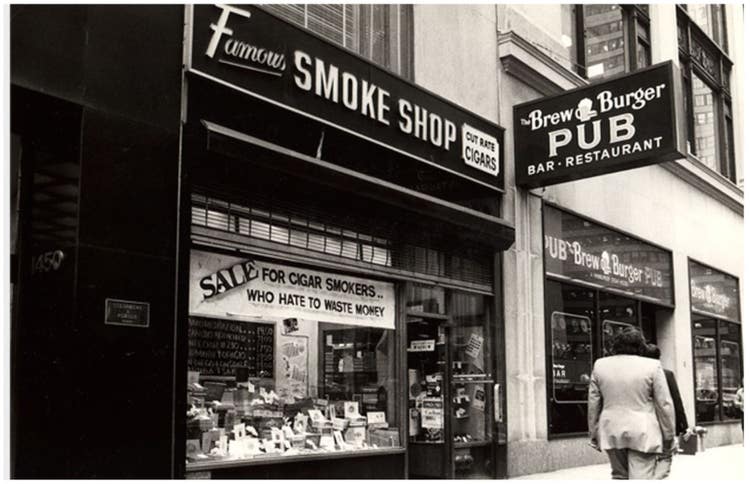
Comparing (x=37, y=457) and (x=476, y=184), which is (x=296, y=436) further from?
(x=476, y=184)

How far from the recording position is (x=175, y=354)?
23.0ft

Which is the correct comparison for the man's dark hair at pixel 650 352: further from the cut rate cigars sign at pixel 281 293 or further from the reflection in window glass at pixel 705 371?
the reflection in window glass at pixel 705 371

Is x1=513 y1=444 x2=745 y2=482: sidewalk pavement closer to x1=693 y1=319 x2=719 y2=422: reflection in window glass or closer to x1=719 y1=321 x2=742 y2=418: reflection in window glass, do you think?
x1=693 y1=319 x2=719 y2=422: reflection in window glass

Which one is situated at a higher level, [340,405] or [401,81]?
[401,81]

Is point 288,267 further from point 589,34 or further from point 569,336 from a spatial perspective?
point 589,34

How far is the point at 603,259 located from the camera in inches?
544

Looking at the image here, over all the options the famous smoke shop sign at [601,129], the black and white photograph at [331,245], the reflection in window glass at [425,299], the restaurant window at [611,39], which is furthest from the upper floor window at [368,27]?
the restaurant window at [611,39]

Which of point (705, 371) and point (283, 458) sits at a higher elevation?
point (705, 371)

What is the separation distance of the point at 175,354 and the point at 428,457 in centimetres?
410

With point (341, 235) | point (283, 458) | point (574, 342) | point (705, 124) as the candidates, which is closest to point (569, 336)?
point (574, 342)

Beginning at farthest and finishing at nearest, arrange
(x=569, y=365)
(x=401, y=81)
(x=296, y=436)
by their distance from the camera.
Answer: (x=569, y=365) → (x=401, y=81) → (x=296, y=436)

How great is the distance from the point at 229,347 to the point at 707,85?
15529 millimetres

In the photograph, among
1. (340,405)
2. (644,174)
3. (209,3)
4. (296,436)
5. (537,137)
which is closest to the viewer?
(209,3)

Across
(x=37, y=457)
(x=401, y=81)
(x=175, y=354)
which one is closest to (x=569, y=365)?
(x=401, y=81)
